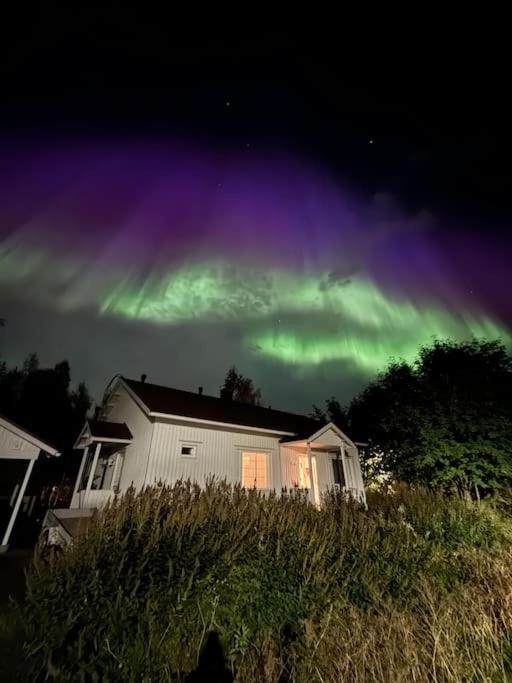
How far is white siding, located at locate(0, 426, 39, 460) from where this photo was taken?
10.1 m

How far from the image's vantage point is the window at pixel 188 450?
13.2m

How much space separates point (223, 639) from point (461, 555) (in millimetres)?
6215

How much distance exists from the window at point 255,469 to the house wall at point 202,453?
0.28 metres

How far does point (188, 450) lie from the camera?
13500 millimetres

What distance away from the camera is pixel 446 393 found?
680 inches

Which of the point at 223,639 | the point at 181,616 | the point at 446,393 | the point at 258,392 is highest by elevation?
the point at 258,392

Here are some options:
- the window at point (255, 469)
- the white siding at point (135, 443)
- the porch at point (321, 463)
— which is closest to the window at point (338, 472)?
the porch at point (321, 463)

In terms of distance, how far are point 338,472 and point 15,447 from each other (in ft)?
51.2

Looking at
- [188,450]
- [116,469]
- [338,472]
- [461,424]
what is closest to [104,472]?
[116,469]

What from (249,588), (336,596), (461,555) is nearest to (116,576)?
(249,588)

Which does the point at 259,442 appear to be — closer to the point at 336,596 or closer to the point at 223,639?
the point at 336,596

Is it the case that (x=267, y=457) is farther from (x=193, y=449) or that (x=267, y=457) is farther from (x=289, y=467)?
(x=193, y=449)

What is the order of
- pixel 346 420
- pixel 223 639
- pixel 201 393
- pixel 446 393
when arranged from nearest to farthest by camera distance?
pixel 223 639 → pixel 446 393 → pixel 201 393 → pixel 346 420

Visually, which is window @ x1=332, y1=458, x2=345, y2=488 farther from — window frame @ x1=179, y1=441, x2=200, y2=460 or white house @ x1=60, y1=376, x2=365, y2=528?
window frame @ x1=179, y1=441, x2=200, y2=460
